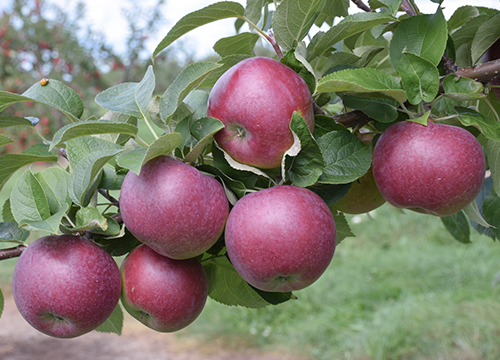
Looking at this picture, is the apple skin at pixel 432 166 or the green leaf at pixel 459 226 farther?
the green leaf at pixel 459 226

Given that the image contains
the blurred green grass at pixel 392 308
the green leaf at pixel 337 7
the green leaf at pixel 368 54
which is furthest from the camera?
the blurred green grass at pixel 392 308

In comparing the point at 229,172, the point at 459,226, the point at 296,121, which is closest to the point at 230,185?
the point at 229,172

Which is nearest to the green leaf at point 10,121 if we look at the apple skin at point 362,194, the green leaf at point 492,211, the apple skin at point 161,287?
the apple skin at point 161,287

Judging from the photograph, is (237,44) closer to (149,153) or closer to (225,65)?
(225,65)

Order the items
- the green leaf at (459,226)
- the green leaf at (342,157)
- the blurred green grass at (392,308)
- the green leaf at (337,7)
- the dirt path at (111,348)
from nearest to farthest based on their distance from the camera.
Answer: the green leaf at (342,157), the green leaf at (337,7), the green leaf at (459,226), the blurred green grass at (392,308), the dirt path at (111,348)

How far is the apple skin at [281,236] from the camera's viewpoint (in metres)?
0.48

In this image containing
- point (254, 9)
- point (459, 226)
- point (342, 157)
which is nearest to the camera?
point (342, 157)

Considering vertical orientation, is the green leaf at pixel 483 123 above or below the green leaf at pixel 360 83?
below

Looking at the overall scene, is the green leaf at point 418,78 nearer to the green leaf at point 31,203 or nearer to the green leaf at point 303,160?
the green leaf at point 303,160

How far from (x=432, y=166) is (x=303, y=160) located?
15cm

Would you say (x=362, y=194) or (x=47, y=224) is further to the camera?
(x=362, y=194)

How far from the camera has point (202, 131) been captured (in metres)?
0.51

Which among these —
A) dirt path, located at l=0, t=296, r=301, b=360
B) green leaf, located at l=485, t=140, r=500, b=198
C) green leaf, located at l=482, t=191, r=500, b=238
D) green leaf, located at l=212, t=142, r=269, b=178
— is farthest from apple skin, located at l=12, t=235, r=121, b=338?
dirt path, located at l=0, t=296, r=301, b=360

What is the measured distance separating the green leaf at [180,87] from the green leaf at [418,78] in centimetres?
23
